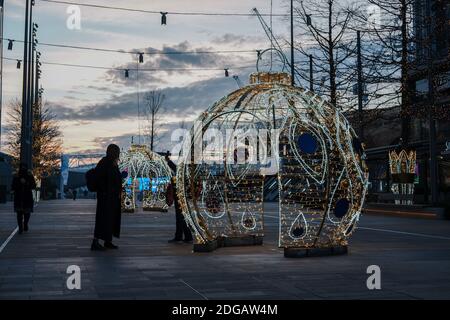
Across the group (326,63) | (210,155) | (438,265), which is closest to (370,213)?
(326,63)

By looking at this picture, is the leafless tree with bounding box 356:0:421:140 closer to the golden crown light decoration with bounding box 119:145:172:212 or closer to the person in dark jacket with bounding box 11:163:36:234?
the golden crown light decoration with bounding box 119:145:172:212

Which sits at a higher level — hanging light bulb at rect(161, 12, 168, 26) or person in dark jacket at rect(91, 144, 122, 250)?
hanging light bulb at rect(161, 12, 168, 26)

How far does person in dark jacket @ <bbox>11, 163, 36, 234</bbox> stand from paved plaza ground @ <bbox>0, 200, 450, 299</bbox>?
2.79m

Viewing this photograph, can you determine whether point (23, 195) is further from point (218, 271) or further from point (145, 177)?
point (145, 177)

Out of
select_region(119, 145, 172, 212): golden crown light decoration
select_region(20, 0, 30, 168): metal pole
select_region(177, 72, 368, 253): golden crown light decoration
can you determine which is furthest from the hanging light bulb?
select_region(177, 72, 368, 253): golden crown light decoration

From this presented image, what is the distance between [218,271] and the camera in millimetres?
9062

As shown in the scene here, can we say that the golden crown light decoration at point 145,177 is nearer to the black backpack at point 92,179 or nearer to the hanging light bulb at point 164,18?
the hanging light bulb at point 164,18

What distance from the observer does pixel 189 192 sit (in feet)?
39.5

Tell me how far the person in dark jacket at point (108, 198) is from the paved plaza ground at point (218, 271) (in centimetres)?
40

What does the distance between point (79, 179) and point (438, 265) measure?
377ft

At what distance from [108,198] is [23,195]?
527 centimetres

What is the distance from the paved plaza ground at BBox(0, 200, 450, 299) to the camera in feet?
23.5
